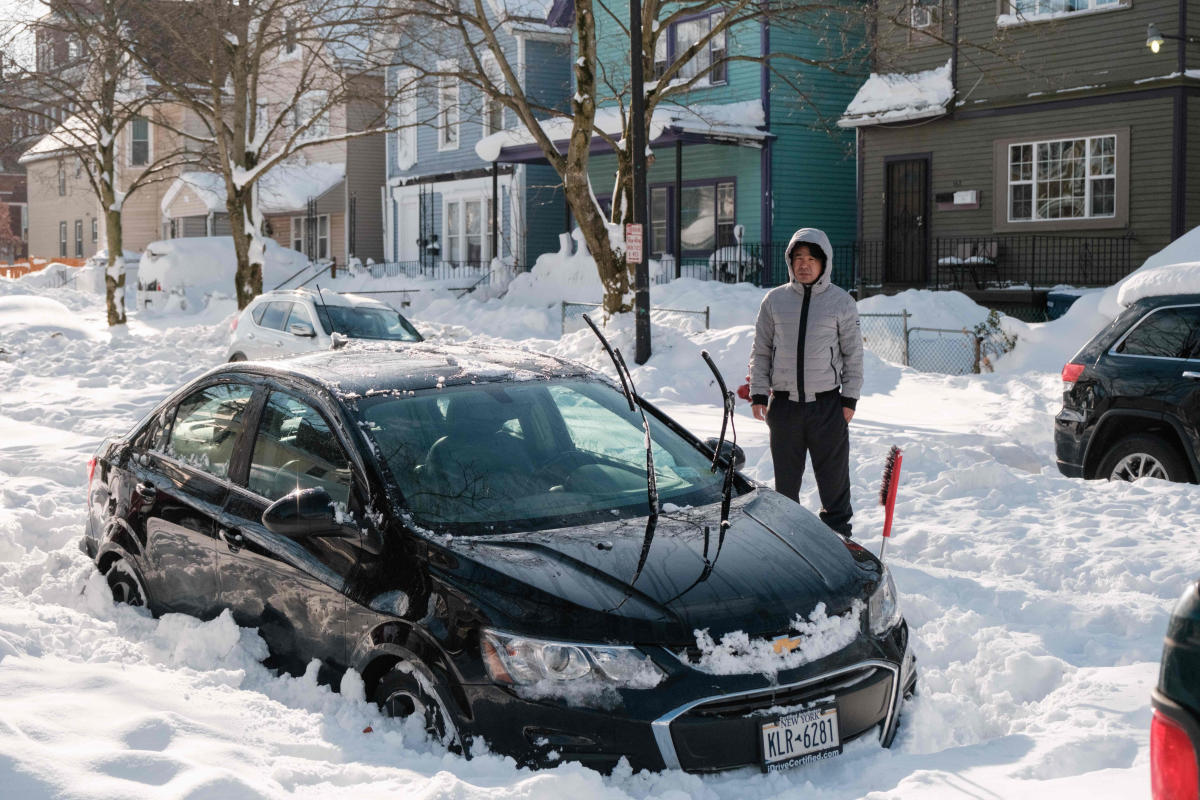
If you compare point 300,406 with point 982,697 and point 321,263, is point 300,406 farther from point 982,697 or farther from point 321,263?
point 321,263

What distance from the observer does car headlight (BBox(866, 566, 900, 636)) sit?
15.1ft

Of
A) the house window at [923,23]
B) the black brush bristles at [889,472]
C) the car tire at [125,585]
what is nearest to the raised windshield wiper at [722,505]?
the black brush bristles at [889,472]

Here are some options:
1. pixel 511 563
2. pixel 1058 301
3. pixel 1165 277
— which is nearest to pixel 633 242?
pixel 1165 277

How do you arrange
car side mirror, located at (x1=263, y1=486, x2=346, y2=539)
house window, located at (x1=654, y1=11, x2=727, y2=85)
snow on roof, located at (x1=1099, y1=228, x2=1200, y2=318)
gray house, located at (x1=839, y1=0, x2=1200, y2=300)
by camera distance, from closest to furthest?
car side mirror, located at (x1=263, y1=486, x2=346, y2=539) → snow on roof, located at (x1=1099, y1=228, x2=1200, y2=318) → gray house, located at (x1=839, y1=0, x2=1200, y2=300) → house window, located at (x1=654, y1=11, x2=727, y2=85)

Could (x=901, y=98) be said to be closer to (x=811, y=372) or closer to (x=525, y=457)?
(x=811, y=372)

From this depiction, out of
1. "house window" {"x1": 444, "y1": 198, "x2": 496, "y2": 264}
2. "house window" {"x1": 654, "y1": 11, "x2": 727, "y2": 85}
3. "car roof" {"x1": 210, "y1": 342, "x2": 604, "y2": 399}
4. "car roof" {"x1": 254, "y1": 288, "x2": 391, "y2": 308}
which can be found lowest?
"car roof" {"x1": 210, "y1": 342, "x2": 604, "y2": 399}

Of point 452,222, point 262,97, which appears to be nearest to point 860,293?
point 452,222

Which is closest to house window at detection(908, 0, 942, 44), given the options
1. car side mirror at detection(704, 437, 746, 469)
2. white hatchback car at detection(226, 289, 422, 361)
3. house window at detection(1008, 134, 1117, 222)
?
house window at detection(1008, 134, 1117, 222)

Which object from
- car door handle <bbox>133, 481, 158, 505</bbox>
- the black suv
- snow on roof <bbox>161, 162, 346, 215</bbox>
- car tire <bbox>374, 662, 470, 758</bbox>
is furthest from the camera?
snow on roof <bbox>161, 162, 346, 215</bbox>

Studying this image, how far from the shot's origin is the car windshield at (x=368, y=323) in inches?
637

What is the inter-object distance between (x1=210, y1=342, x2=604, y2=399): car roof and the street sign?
11.1 m

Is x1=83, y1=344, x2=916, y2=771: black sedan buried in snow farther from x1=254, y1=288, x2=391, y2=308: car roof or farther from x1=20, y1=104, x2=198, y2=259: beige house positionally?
x1=20, y1=104, x2=198, y2=259: beige house

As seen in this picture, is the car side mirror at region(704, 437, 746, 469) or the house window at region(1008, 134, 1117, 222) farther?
the house window at region(1008, 134, 1117, 222)

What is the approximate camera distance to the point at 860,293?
25.0 m
